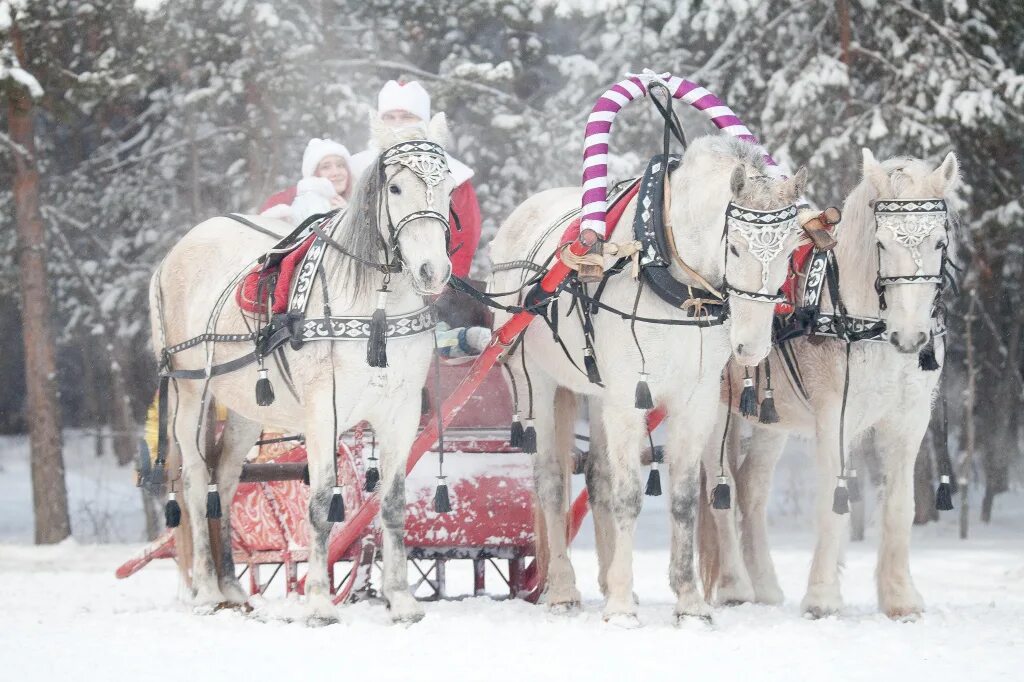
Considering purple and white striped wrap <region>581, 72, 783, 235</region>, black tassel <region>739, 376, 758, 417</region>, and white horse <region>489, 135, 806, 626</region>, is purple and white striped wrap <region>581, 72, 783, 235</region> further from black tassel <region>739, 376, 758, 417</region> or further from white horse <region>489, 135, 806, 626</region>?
black tassel <region>739, 376, 758, 417</region>

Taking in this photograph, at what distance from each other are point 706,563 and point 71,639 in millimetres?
3527

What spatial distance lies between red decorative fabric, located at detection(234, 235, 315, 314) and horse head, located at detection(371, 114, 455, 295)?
0.70 m

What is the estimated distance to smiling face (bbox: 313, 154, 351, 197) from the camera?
810cm

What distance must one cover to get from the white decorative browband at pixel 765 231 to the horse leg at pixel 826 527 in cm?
127

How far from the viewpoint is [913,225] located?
609 cm

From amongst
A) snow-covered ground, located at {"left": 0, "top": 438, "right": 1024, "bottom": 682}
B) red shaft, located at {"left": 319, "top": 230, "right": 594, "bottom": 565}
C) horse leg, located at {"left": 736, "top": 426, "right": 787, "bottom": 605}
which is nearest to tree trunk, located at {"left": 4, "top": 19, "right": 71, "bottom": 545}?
snow-covered ground, located at {"left": 0, "top": 438, "right": 1024, "bottom": 682}

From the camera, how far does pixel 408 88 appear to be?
25.8ft

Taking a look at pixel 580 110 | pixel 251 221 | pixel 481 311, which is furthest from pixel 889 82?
pixel 251 221

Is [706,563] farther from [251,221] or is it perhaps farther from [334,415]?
[251,221]

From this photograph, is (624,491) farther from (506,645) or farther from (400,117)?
(400,117)

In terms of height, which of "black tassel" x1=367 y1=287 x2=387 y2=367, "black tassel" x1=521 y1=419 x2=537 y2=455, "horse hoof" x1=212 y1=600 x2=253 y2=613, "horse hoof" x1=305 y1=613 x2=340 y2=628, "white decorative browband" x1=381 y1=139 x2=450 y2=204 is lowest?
"horse hoof" x1=212 y1=600 x2=253 y2=613

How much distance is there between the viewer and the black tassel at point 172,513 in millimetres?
6829


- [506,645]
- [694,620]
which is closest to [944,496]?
[694,620]

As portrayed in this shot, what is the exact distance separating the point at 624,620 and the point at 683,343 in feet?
4.53
